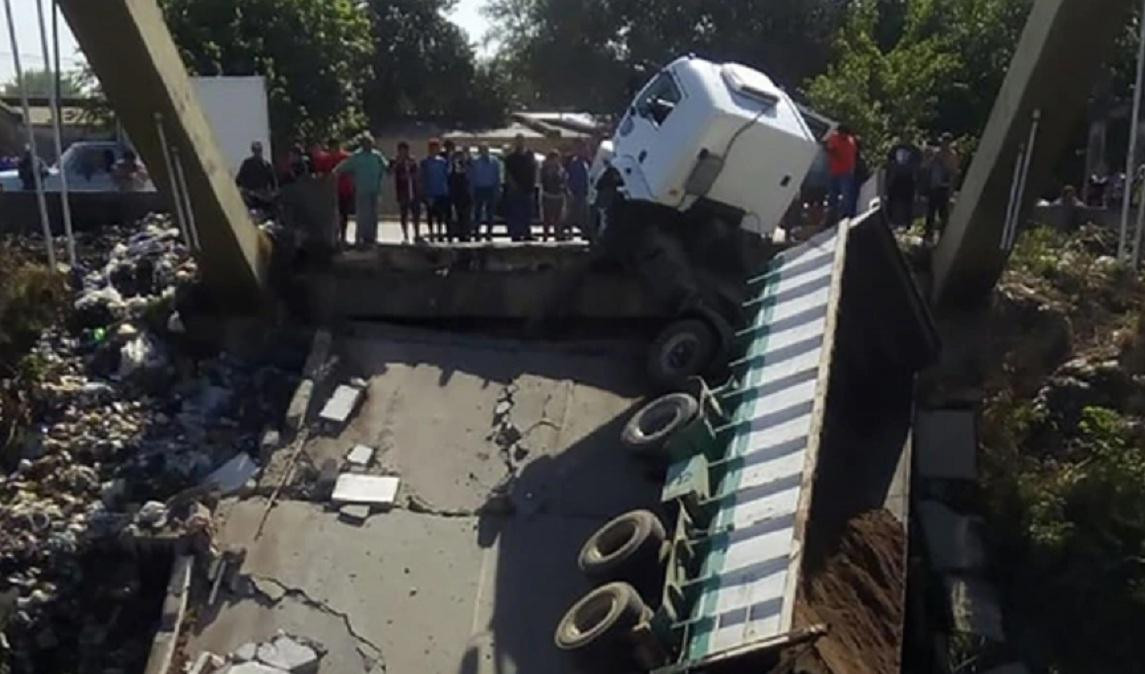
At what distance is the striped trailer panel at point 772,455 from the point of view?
34.5 feet

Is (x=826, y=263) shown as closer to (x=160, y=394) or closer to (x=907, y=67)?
(x=160, y=394)

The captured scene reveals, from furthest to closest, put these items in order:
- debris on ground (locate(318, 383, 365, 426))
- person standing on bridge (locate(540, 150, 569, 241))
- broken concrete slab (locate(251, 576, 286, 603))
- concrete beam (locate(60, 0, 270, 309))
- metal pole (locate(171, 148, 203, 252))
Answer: person standing on bridge (locate(540, 150, 569, 241)) → debris on ground (locate(318, 383, 365, 426)) → metal pole (locate(171, 148, 203, 252)) → concrete beam (locate(60, 0, 270, 309)) → broken concrete slab (locate(251, 576, 286, 603))

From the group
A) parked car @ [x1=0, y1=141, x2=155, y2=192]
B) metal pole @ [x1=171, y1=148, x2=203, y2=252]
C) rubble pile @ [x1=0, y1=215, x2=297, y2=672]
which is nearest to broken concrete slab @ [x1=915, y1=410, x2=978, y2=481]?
rubble pile @ [x1=0, y1=215, x2=297, y2=672]

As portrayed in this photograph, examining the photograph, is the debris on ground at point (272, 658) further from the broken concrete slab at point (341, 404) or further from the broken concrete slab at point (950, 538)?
the broken concrete slab at point (950, 538)

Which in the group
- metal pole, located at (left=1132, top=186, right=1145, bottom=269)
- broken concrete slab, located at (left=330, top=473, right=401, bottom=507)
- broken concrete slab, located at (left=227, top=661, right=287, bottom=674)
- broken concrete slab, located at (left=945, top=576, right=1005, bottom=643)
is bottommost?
broken concrete slab, located at (left=945, top=576, right=1005, bottom=643)

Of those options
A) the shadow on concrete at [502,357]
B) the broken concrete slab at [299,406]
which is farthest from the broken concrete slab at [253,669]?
the shadow on concrete at [502,357]

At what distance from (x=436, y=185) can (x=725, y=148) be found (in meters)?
3.57

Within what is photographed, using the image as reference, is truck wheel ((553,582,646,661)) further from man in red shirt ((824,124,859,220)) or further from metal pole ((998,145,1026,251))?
man in red shirt ((824,124,859,220))

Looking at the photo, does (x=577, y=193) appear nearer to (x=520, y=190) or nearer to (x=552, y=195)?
Result: (x=552, y=195)

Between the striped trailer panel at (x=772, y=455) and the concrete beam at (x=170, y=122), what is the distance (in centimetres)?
496

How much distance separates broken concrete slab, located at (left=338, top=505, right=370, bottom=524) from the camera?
47.5 feet

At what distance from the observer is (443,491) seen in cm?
1495

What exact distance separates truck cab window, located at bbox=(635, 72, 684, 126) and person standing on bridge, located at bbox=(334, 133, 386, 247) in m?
2.79

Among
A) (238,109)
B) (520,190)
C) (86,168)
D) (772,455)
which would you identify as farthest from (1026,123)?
(86,168)
